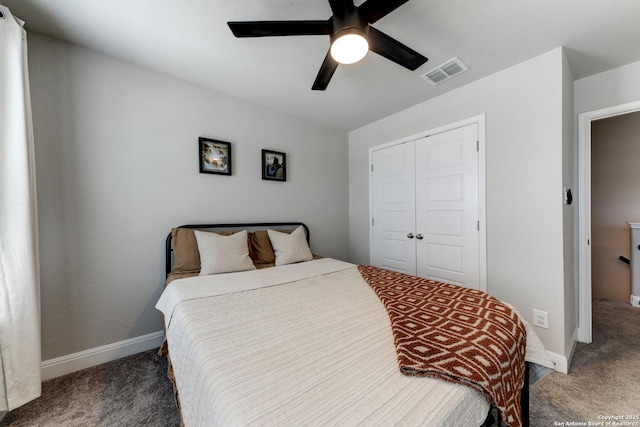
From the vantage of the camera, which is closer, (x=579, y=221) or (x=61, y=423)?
(x=61, y=423)

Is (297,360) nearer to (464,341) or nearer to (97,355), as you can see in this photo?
(464,341)

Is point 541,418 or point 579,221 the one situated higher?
point 579,221

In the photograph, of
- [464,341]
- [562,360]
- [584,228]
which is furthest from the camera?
[584,228]

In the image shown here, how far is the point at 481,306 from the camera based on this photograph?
52.7 inches

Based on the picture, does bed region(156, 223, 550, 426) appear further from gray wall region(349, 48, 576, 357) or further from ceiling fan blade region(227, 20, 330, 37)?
ceiling fan blade region(227, 20, 330, 37)

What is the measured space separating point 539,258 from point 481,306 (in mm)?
1197

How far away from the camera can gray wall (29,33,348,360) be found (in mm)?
1843

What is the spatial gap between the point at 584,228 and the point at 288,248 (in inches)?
113

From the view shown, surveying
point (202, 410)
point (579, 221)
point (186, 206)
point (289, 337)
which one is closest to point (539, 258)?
point (579, 221)

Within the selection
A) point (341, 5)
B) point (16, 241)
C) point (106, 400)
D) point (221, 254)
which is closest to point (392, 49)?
point (341, 5)

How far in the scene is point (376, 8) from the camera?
4.05ft

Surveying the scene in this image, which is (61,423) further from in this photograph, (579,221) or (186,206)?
(579,221)

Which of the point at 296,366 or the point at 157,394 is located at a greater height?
the point at 296,366

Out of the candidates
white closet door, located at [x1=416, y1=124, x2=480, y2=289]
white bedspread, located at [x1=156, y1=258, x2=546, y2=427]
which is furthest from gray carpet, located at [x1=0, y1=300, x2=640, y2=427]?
white closet door, located at [x1=416, y1=124, x2=480, y2=289]
